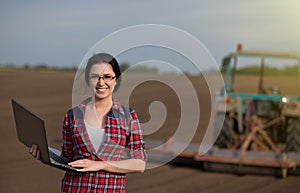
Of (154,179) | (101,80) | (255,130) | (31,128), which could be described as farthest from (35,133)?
(255,130)

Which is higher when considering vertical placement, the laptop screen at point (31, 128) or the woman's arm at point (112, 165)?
the laptop screen at point (31, 128)

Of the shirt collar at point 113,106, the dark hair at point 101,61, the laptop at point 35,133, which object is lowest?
the laptop at point 35,133

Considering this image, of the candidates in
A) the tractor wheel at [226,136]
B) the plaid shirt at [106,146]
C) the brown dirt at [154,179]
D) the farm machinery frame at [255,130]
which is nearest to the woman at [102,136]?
the plaid shirt at [106,146]

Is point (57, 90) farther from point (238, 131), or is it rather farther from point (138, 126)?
point (138, 126)

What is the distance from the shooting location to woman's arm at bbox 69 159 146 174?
2.68 metres

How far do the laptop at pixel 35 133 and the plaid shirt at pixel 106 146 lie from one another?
3.8 inches

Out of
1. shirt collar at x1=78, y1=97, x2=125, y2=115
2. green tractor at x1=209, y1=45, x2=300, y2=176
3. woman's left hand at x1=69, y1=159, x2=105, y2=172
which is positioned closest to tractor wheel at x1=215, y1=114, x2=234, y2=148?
green tractor at x1=209, y1=45, x2=300, y2=176

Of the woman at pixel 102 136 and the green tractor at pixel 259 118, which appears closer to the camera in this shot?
the woman at pixel 102 136

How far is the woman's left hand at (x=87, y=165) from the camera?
267 cm

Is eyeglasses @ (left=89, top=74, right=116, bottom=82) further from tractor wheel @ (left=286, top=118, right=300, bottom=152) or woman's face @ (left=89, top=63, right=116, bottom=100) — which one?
tractor wheel @ (left=286, top=118, right=300, bottom=152)

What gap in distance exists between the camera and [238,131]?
385 inches

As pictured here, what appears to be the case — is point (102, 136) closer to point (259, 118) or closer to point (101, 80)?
point (101, 80)

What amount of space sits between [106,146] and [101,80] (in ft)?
0.95

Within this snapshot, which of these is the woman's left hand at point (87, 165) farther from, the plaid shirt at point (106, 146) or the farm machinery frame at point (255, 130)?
the farm machinery frame at point (255, 130)
